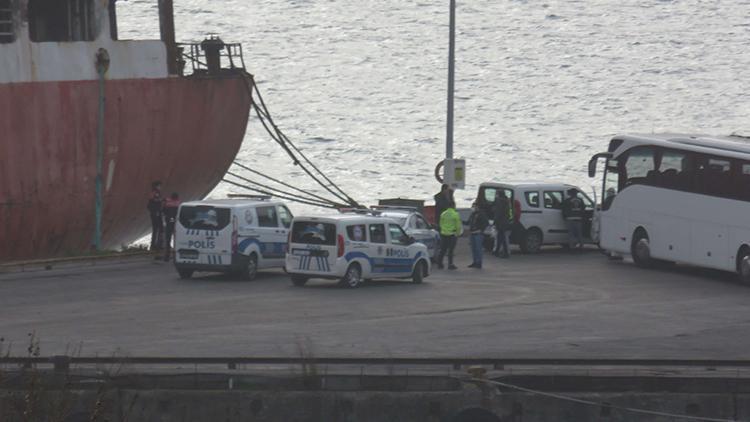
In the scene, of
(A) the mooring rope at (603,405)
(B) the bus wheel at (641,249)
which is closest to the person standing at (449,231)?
(B) the bus wheel at (641,249)

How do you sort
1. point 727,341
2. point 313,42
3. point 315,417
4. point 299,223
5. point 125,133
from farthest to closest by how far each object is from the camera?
1. point 313,42
2. point 125,133
3. point 299,223
4. point 727,341
5. point 315,417

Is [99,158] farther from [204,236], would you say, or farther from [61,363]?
[61,363]

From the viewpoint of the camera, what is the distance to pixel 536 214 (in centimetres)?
3556

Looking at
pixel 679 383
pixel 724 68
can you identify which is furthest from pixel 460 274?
pixel 724 68

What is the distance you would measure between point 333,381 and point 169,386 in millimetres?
1655

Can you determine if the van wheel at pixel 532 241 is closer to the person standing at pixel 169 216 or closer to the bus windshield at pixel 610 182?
the bus windshield at pixel 610 182

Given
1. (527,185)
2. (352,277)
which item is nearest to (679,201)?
(527,185)

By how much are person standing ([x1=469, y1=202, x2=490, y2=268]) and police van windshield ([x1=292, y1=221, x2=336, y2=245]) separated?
16.0ft

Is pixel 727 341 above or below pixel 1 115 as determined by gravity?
below

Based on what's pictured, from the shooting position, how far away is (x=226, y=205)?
1121 inches

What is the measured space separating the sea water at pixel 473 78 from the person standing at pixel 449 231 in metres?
44.6

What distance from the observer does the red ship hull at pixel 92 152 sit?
31.6m

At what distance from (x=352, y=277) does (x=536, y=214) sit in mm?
8972

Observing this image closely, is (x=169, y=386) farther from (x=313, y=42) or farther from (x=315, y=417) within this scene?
(x=313, y=42)
